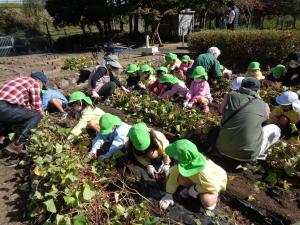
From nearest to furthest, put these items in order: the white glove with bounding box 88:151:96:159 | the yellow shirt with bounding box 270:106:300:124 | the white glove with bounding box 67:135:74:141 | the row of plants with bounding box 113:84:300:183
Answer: the row of plants with bounding box 113:84:300:183 → the white glove with bounding box 88:151:96:159 → the yellow shirt with bounding box 270:106:300:124 → the white glove with bounding box 67:135:74:141

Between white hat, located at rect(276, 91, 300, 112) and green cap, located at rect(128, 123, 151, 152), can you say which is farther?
white hat, located at rect(276, 91, 300, 112)

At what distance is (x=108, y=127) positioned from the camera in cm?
466

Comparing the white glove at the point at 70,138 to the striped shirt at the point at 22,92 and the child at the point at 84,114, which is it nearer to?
the child at the point at 84,114

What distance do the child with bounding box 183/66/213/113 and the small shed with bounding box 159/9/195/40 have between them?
514 inches

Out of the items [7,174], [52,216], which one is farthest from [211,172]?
[7,174]

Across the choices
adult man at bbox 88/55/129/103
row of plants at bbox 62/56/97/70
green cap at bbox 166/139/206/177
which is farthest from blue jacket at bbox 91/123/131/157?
row of plants at bbox 62/56/97/70

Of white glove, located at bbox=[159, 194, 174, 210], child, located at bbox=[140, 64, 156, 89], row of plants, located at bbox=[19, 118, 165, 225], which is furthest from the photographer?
child, located at bbox=[140, 64, 156, 89]

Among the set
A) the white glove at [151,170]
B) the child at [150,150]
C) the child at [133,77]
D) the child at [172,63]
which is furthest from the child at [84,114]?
the child at [172,63]

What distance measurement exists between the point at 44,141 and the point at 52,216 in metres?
1.58

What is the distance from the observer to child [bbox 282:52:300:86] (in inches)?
266

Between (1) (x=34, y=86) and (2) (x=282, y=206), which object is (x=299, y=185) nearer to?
(2) (x=282, y=206)

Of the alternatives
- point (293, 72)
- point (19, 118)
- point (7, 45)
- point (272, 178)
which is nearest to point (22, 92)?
point (19, 118)

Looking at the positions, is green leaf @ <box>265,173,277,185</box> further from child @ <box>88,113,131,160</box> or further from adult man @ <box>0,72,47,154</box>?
adult man @ <box>0,72,47,154</box>

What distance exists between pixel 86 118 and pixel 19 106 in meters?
1.01
